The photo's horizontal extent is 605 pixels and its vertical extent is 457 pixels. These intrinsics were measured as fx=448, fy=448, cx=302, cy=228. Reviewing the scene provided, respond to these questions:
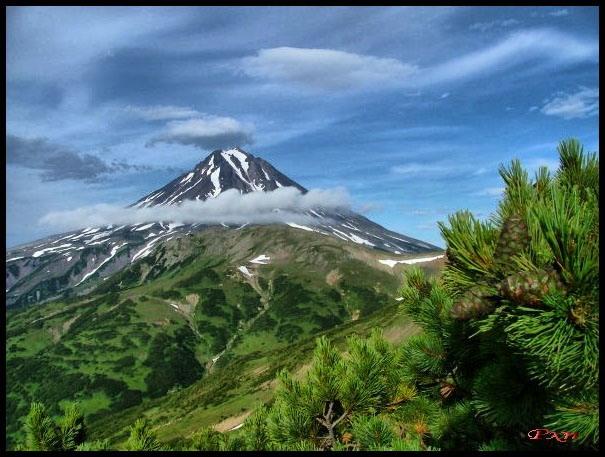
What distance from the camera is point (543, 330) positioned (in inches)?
125

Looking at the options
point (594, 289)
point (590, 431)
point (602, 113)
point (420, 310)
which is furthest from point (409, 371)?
point (602, 113)

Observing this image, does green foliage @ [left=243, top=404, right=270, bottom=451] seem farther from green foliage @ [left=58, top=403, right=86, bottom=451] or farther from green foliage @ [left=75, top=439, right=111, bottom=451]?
green foliage @ [left=58, top=403, right=86, bottom=451]

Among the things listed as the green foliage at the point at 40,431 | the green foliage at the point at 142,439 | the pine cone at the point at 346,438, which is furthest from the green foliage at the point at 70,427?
the pine cone at the point at 346,438

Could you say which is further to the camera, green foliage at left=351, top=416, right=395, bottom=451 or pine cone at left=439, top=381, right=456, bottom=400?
pine cone at left=439, top=381, right=456, bottom=400

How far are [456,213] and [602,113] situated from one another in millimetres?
1462

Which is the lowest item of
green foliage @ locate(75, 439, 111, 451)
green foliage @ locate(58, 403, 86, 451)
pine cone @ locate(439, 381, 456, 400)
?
green foliage @ locate(58, 403, 86, 451)

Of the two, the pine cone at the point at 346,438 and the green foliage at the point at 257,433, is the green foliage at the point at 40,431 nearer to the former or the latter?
the green foliage at the point at 257,433

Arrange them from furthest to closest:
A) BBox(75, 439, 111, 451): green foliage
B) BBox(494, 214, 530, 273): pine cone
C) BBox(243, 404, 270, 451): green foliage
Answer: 1. BBox(243, 404, 270, 451): green foliage
2. BBox(75, 439, 111, 451): green foliage
3. BBox(494, 214, 530, 273): pine cone

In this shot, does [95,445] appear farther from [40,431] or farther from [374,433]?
[374,433]
